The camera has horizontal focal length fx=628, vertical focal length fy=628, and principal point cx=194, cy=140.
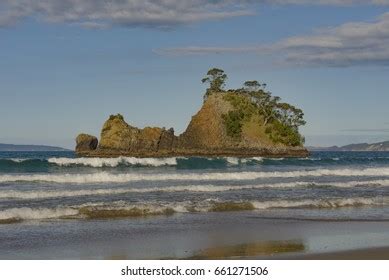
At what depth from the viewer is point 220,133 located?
105 meters

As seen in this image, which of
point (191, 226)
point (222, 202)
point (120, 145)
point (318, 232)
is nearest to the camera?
point (318, 232)

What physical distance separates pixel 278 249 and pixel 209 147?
300 feet

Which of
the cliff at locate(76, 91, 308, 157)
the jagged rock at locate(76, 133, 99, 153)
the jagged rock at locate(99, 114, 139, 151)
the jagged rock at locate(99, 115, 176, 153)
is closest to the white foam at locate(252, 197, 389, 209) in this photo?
the cliff at locate(76, 91, 308, 157)

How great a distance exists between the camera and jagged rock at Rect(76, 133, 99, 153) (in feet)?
340

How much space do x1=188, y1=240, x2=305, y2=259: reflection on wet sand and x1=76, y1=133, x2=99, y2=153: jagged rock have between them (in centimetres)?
9218

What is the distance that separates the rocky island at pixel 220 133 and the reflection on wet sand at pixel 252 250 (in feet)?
278

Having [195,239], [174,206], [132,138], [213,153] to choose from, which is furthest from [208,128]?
[195,239]

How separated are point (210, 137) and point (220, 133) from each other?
5.99 ft

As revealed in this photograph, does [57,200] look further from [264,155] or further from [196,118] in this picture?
[196,118]

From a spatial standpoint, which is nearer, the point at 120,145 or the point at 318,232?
the point at 318,232

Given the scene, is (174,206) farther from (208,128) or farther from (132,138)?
(208,128)

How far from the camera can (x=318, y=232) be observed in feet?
46.9
